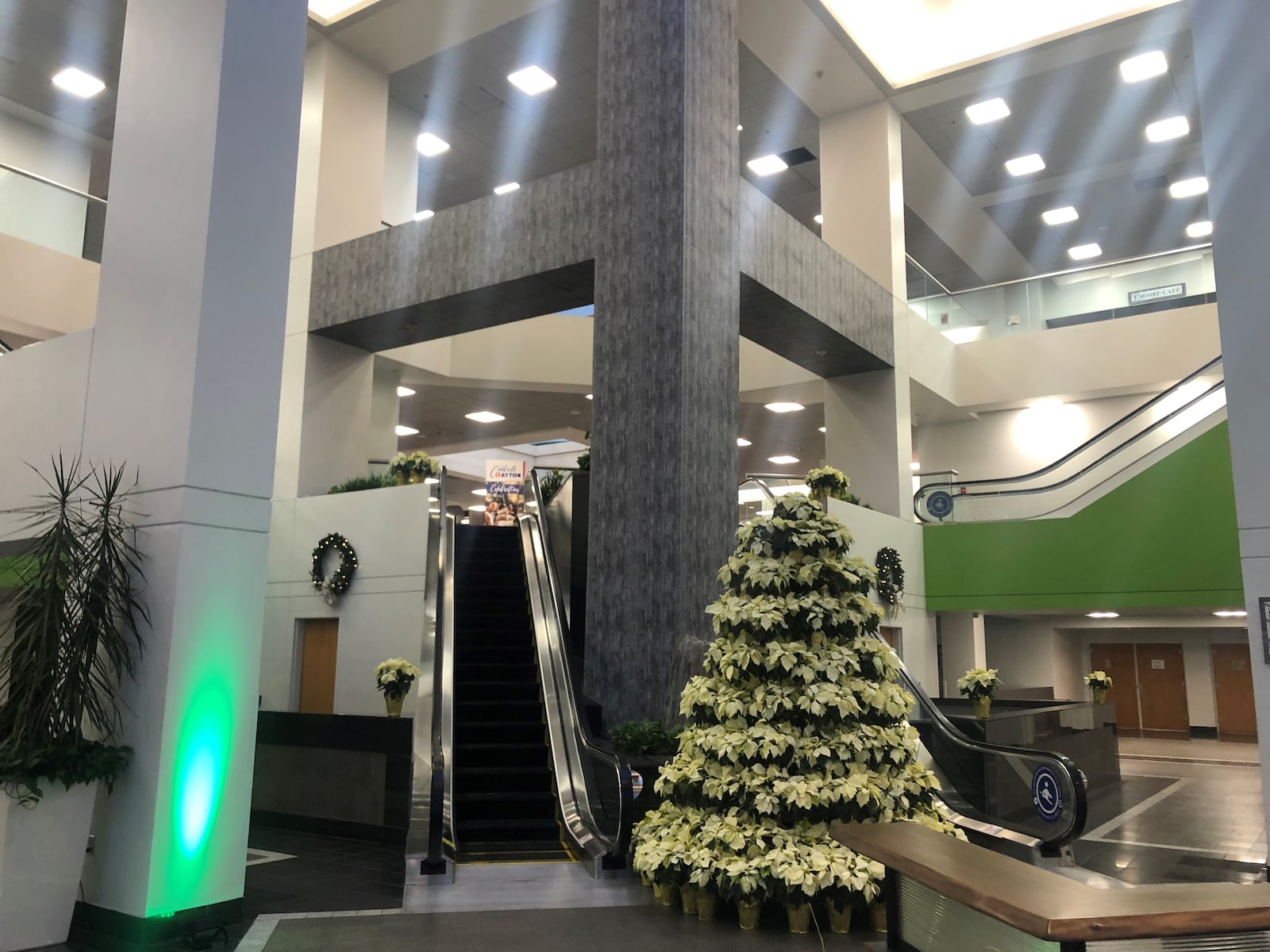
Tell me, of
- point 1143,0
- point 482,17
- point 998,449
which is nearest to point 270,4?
point 482,17

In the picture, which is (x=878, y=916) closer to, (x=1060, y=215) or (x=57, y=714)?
(x=57, y=714)

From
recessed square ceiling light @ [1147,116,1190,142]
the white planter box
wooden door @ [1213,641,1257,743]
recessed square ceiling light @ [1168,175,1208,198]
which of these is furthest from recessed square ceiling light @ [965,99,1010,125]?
the white planter box

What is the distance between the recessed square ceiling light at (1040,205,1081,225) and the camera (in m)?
17.6

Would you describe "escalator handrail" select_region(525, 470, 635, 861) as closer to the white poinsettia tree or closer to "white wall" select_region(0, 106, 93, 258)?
the white poinsettia tree

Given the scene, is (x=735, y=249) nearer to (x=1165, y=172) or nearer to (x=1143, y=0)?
(x=1143, y=0)

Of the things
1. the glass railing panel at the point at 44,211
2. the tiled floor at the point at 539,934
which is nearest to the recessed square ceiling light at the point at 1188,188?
the tiled floor at the point at 539,934

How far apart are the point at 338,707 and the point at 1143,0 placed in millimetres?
12336

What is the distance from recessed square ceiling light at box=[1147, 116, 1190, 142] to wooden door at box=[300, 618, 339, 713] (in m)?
13.3

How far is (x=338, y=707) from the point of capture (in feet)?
35.1

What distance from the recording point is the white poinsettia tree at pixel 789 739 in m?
5.10

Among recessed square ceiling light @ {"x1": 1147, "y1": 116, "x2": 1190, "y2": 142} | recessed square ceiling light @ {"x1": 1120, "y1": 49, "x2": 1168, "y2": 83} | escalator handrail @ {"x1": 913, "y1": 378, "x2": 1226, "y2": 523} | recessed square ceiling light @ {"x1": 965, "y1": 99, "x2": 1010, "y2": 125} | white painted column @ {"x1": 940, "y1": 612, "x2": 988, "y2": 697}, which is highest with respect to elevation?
recessed square ceiling light @ {"x1": 1147, "y1": 116, "x2": 1190, "y2": 142}

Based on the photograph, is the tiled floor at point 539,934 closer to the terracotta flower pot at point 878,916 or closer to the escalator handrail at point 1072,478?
the terracotta flower pot at point 878,916

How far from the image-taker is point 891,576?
12344 mm

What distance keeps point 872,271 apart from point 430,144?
283 inches
